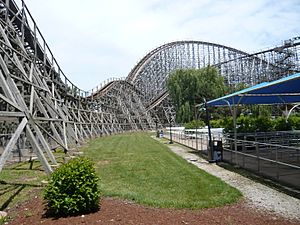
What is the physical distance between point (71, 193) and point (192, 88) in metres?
34.3

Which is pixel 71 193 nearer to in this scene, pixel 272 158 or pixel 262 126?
pixel 272 158

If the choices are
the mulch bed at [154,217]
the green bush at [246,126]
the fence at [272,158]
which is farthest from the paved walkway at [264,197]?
the green bush at [246,126]

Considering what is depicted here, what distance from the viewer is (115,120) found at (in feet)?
151

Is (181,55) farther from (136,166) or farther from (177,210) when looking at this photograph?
(177,210)

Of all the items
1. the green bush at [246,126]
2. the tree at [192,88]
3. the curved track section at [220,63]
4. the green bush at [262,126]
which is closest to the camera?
the green bush at [246,126]

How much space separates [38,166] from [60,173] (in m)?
6.90

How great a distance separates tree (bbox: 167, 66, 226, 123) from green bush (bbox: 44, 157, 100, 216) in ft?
105

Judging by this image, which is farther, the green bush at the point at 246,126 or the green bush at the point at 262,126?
the green bush at the point at 262,126

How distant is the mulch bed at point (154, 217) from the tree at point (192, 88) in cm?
3176

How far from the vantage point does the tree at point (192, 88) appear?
1479 inches

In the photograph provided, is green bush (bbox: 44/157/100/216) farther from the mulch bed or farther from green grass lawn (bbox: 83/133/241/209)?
green grass lawn (bbox: 83/133/241/209)

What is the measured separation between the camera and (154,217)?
16.9ft

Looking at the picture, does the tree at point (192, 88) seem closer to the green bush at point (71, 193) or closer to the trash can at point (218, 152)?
the trash can at point (218, 152)

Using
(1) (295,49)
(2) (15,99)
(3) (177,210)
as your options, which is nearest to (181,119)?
(1) (295,49)
